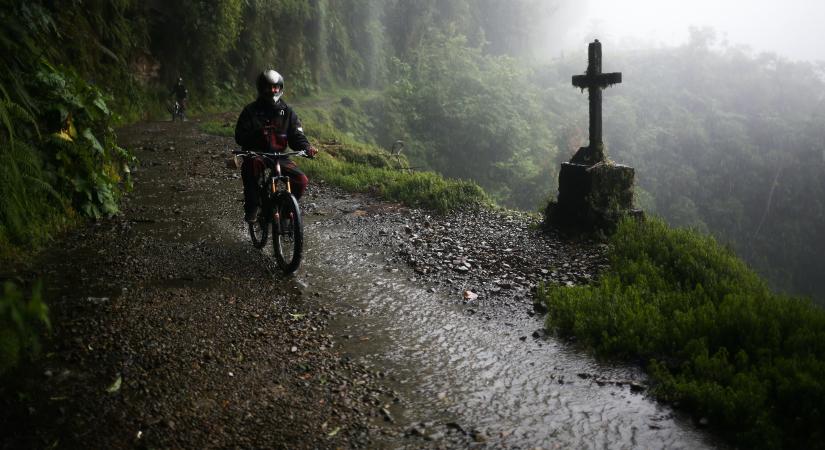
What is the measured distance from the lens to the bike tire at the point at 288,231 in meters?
5.73

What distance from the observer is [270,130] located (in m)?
6.06

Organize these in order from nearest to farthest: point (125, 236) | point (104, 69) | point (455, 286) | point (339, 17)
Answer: point (455, 286) → point (125, 236) → point (104, 69) → point (339, 17)

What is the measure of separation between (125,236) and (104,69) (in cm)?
1261

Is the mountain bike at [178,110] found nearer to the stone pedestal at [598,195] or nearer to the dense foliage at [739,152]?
the stone pedestal at [598,195]

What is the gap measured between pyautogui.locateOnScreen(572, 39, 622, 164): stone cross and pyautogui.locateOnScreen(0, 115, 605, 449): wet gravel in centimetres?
135

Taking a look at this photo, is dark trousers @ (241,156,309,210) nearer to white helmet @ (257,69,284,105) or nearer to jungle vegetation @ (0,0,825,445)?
white helmet @ (257,69,284,105)

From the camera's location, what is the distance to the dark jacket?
6.01 m

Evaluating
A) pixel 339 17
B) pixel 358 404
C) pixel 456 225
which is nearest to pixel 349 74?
pixel 339 17

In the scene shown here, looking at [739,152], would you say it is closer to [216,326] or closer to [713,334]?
[713,334]

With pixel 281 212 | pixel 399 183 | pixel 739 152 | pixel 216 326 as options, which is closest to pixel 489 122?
pixel 399 183

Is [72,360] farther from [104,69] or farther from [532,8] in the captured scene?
[532,8]

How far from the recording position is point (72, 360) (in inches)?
147

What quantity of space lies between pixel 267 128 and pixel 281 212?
1.00 metres

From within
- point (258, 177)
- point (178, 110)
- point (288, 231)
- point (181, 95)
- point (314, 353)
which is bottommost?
point (314, 353)
